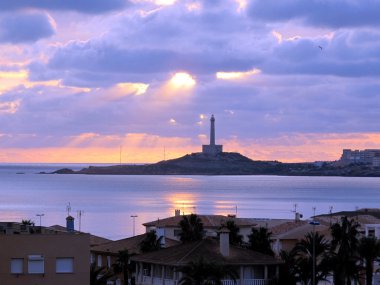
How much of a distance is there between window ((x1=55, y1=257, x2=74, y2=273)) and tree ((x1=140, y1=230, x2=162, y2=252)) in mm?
28399

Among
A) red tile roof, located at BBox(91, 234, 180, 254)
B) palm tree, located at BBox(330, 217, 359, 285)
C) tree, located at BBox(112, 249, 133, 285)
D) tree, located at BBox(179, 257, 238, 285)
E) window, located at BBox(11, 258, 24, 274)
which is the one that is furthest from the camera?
red tile roof, located at BBox(91, 234, 180, 254)

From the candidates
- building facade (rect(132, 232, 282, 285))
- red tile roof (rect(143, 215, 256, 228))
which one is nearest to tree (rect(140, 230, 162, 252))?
building facade (rect(132, 232, 282, 285))

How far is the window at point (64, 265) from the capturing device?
3441cm

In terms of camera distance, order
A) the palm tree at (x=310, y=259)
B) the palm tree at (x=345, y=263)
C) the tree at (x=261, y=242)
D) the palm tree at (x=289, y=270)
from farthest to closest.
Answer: the tree at (x=261, y=242)
the palm tree at (x=345, y=263)
the palm tree at (x=310, y=259)
the palm tree at (x=289, y=270)

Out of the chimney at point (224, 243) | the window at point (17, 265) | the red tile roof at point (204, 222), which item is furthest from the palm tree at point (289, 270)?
the red tile roof at point (204, 222)

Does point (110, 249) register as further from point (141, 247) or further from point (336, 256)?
point (336, 256)

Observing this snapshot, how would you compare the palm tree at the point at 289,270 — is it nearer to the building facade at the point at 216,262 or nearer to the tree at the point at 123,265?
the building facade at the point at 216,262

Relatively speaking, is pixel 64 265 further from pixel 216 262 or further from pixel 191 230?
pixel 191 230

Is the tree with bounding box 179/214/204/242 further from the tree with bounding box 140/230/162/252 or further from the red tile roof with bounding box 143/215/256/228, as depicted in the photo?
the red tile roof with bounding box 143/215/256/228

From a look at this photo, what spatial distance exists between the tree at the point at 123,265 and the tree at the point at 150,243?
146cm

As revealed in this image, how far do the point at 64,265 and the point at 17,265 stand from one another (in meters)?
1.52

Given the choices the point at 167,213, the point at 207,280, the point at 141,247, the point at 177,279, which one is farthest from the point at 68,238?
the point at 167,213

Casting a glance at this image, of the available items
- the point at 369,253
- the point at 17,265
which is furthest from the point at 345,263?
the point at 17,265

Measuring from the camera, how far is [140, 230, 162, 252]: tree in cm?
6344
